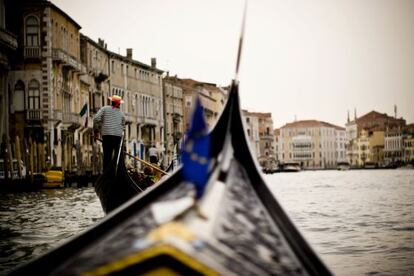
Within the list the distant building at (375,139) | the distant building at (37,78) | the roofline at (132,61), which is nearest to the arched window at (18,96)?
the distant building at (37,78)

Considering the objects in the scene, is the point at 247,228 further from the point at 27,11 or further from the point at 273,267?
the point at 27,11

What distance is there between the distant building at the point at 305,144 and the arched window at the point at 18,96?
202 ft

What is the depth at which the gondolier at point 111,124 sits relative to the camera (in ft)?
17.4

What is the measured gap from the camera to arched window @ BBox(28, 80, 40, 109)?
19781 mm

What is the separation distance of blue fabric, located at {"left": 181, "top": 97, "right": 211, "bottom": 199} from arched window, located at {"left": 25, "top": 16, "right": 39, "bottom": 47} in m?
19.1

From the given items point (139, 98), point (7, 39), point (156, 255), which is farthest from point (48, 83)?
point (156, 255)

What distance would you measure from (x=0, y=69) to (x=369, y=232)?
1361cm

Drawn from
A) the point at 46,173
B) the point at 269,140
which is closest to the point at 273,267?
the point at 46,173

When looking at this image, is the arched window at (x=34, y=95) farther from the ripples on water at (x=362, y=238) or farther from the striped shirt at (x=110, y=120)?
the striped shirt at (x=110, y=120)

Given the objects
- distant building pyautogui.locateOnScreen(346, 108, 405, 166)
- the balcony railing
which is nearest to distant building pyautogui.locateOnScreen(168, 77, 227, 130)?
the balcony railing

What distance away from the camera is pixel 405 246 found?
16.2 ft

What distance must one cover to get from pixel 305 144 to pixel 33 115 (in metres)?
62.8

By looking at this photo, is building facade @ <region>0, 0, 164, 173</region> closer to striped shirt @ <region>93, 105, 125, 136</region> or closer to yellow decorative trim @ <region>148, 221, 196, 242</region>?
striped shirt @ <region>93, 105, 125, 136</region>

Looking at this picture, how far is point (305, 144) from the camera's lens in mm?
80125
